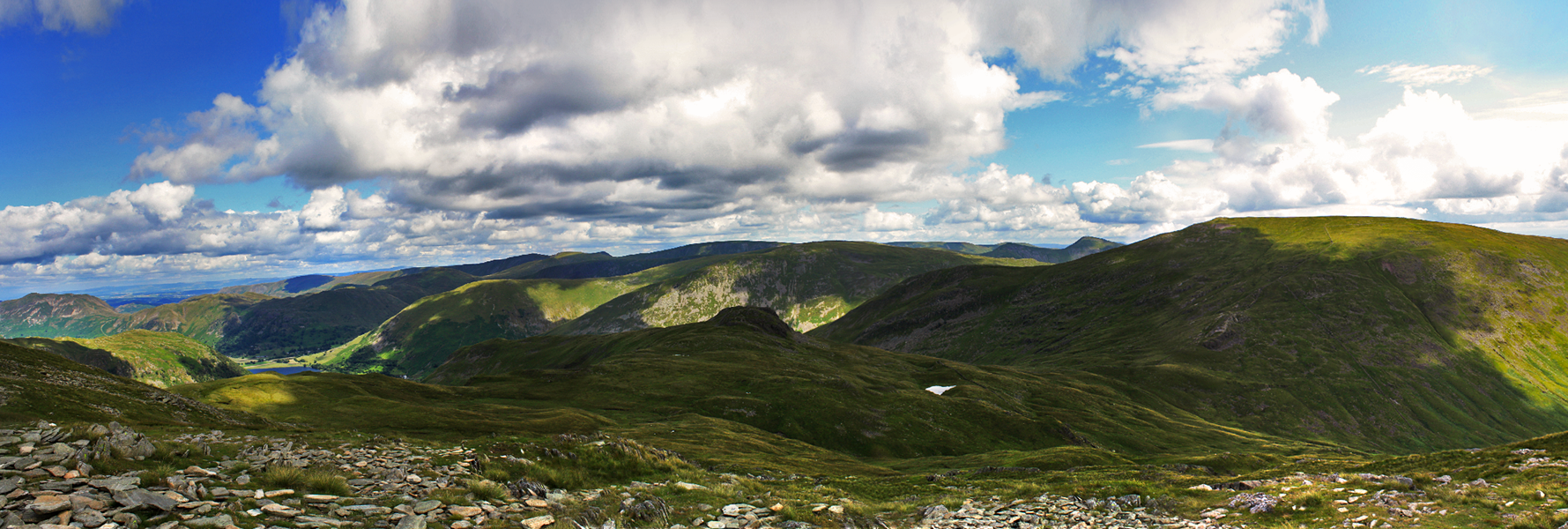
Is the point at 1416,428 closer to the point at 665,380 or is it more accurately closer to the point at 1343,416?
the point at 1343,416

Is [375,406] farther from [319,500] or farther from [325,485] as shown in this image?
[319,500]

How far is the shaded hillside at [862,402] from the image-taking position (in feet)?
307

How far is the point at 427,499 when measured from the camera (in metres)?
16.9

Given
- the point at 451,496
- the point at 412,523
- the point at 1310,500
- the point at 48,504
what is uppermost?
the point at 48,504

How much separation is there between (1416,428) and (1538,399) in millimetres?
59816

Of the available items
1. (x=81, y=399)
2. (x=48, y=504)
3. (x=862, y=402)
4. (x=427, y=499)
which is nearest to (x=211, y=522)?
(x=48, y=504)

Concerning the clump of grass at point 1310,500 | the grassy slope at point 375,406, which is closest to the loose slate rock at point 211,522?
the clump of grass at point 1310,500

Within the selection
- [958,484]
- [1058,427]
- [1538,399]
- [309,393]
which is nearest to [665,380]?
[309,393]

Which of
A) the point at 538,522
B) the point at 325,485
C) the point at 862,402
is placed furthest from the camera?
the point at 862,402

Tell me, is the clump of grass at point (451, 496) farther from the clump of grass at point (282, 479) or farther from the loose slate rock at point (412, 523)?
the clump of grass at point (282, 479)

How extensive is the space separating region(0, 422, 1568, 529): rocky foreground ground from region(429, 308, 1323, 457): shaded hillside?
62.9 meters

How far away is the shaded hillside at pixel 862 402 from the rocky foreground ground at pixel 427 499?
6294 cm

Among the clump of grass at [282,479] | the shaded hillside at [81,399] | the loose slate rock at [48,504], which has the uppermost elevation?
the loose slate rock at [48,504]

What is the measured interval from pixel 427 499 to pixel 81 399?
46.6 meters
